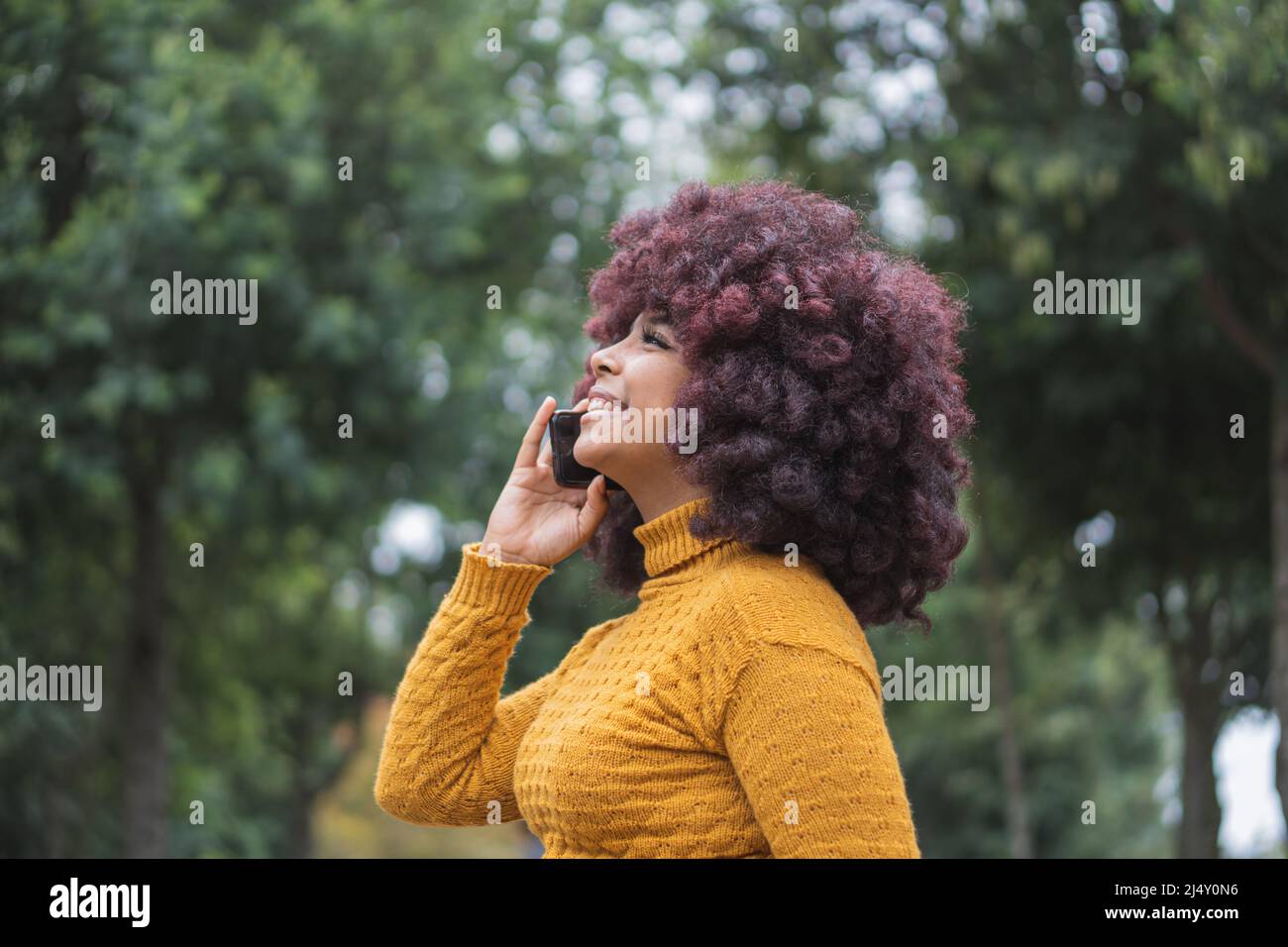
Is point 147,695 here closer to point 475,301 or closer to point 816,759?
Answer: point 475,301

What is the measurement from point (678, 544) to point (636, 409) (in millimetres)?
243

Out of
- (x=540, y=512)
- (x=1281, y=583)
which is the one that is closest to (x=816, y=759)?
(x=540, y=512)

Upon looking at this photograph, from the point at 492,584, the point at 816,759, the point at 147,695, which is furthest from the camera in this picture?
the point at 147,695

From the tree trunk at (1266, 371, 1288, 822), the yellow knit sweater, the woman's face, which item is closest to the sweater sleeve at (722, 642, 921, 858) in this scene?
the yellow knit sweater

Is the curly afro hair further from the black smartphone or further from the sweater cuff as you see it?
the sweater cuff

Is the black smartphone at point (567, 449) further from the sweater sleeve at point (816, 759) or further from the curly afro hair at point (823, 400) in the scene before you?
the sweater sleeve at point (816, 759)

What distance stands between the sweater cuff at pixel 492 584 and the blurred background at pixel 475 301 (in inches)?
181

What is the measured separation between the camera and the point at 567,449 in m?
2.66

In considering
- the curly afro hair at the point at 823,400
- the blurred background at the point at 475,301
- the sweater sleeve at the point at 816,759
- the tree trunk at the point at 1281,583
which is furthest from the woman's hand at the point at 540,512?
the tree trunk at the point at 1281,583

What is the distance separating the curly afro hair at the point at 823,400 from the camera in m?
2.35

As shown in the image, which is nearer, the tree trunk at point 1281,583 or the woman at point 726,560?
the woman at point 726,560

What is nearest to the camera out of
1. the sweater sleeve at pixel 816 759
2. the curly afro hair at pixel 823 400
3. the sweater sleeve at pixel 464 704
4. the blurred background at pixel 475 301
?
the sweater sleeve at pixel 816 759

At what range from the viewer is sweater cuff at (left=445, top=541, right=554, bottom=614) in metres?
2.65

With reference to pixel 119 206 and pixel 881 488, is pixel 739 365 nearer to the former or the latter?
pixel 881 488
